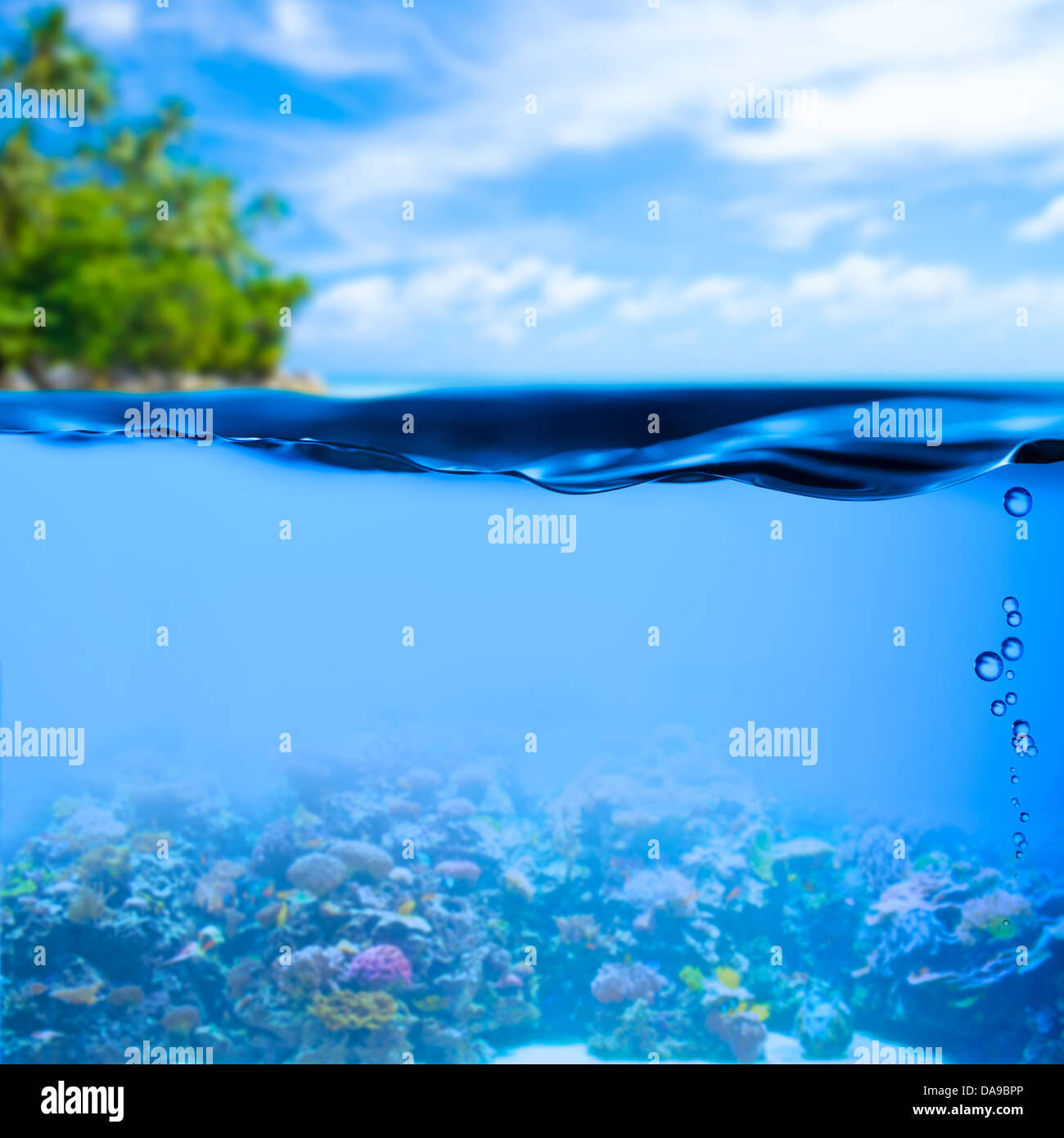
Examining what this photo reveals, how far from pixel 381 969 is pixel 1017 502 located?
3934 mm

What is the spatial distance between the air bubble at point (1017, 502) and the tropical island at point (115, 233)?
3.42 m

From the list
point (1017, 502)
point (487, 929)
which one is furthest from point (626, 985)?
point (1017, 502)

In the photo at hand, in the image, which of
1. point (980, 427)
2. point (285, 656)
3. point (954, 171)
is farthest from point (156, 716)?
point (954, 171)

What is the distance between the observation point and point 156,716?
406cm

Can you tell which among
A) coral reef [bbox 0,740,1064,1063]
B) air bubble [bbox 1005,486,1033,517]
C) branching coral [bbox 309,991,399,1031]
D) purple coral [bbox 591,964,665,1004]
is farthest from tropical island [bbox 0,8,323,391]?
air bubble [bbox 1005,486,1033,517]

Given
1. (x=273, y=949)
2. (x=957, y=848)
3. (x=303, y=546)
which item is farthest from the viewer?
(x=957, y=848)

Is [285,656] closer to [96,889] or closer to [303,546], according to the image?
[303,546]

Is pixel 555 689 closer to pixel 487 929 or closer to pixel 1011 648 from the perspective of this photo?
pixel 487 929

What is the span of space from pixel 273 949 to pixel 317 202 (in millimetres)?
3386

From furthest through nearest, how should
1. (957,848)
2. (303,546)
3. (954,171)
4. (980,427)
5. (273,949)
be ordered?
(957,848), (303,546), (273,949), (980,427), (954,171)

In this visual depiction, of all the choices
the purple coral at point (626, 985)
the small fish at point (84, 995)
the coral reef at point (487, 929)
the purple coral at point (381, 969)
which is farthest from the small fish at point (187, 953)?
the purple coral at point (626, 985)

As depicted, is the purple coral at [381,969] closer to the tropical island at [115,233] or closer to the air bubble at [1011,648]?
the tropical island at [115,233]

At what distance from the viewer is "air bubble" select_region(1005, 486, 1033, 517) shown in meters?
3.59

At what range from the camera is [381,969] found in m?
3.29
